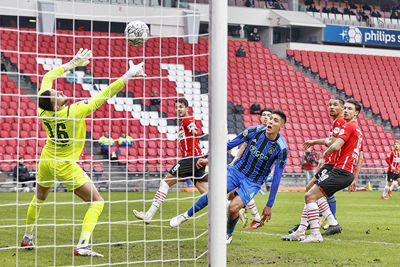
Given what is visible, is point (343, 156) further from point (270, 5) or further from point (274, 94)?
point (270, 5)

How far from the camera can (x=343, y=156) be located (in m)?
9.04

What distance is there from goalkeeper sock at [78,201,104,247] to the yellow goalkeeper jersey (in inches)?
23.7

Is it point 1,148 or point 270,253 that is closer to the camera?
point 270,253

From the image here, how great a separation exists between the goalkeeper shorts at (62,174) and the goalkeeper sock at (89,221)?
0.97 feet

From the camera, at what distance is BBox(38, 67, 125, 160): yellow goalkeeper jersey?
6.88 metres

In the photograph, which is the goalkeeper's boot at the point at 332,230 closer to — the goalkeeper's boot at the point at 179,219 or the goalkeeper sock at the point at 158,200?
the goalkeeper's boot at the point at 179,219

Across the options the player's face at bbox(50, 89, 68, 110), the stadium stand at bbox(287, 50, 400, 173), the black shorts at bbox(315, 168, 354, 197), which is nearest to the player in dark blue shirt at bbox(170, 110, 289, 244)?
the black shorts at bbox(315, 168, 354, 197)

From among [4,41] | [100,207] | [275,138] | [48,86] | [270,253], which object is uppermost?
[4,41]

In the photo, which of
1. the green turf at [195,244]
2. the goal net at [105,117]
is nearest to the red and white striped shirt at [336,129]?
the green turf at [195,244]

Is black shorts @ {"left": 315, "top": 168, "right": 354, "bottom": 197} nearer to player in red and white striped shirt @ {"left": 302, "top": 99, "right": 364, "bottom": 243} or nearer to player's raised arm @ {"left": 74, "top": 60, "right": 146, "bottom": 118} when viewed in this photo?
player in red and white striped shirt @ {"left": 302, "top": 99, "right": 364, "bottom": 243}

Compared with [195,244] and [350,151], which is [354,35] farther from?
[195,244]

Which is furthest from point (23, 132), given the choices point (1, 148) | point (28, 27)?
point (28, 27)

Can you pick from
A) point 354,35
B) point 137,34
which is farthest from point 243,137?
point 354,35

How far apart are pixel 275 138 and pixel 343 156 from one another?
1.28m
